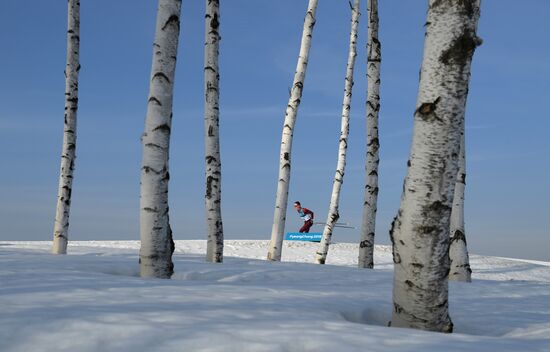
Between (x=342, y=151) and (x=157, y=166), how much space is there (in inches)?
341

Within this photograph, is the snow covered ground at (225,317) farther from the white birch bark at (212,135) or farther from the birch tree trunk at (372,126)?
the birch tree trunk at (372,126)

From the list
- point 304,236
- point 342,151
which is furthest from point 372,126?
point 304,236

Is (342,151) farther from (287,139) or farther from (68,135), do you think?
(68,135)

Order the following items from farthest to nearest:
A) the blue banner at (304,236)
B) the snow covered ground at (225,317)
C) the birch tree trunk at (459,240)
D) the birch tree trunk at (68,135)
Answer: the blue banner at (304,236), the birch tree trunk at (68,135), the birch tree trunk at (459,240), the snow covered ground at (225,317)

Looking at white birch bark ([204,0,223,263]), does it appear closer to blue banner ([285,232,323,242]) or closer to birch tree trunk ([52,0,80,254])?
birch tree trunk ([52,0,80,254])

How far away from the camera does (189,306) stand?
12.6ft

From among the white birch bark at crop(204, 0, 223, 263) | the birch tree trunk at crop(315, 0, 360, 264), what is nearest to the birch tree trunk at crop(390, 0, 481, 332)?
the white birch bark at crop(204, 0, 223, 263)

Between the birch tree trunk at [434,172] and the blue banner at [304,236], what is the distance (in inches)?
651

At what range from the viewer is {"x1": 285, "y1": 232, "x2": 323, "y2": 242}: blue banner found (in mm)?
20688

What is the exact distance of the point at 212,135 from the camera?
32.1ft

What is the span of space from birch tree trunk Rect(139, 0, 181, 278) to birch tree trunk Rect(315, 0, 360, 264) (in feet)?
24.9

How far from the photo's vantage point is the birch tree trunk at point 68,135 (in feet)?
32.9

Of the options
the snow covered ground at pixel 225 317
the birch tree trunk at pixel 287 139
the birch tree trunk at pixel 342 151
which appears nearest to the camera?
the snow covered ground at pixel 225 317

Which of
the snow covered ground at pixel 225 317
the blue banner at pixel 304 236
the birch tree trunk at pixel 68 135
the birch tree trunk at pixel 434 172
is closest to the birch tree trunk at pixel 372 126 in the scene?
the snow covered ground at pixel 225 317
